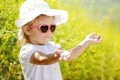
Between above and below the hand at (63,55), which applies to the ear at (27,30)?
above

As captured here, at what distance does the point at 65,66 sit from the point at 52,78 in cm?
207

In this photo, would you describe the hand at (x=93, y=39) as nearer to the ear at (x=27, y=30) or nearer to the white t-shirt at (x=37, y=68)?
the white t-shirt at (x=37, y=68)

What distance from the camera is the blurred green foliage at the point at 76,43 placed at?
19.5ft

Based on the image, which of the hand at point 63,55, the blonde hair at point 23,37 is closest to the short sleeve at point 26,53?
the blonde hair at point 23,37

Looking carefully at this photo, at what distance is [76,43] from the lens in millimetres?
6473

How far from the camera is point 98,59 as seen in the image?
684 cm

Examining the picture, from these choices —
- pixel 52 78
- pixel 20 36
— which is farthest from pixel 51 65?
pixel 20 36

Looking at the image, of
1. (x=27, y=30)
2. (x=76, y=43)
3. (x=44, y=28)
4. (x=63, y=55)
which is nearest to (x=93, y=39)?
(x=63, y=55)

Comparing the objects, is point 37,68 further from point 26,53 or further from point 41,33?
point 41,33

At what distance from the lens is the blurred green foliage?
19.5 ft

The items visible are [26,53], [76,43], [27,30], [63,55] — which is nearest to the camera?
[63,55]

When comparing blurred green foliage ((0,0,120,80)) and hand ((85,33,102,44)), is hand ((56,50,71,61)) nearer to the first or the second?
hand ((85,33,102,44))

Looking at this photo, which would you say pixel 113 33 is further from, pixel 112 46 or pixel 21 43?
pixel 21 43

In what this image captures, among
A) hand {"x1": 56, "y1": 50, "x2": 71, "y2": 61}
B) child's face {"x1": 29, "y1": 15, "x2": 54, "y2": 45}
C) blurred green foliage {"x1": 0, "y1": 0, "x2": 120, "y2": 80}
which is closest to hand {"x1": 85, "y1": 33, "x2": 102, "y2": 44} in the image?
hand {"x1": 56, "y1": 50, "x2": 71, "y2": 61}
